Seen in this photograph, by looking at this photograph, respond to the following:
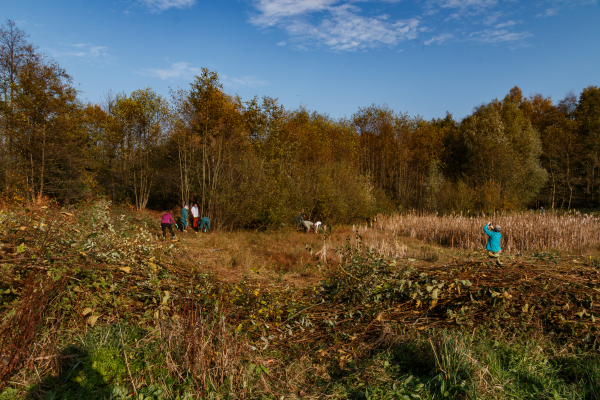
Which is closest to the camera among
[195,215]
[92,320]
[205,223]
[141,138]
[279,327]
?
[92,320]

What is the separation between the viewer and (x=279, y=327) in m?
4.43

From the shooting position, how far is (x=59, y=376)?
3.03 metres

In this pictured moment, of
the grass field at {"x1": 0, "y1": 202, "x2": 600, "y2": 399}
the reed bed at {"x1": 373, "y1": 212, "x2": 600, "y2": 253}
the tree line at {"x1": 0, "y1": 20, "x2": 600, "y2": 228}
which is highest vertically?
the tree line at {"x1": 0, "y1": 20, "x2": 600, "y2": 228}

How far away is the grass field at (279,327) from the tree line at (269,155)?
37.6 ft

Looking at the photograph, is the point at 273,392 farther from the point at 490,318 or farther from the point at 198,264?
the point at 198,264

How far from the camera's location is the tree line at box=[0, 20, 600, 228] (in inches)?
599

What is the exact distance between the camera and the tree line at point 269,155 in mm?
15203

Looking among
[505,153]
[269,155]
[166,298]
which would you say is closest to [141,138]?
[269,155]

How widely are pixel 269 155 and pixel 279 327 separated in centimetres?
1623

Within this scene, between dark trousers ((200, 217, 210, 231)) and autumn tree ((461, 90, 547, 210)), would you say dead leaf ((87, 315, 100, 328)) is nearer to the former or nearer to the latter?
dark trousers ((200, 217, 210, 231))

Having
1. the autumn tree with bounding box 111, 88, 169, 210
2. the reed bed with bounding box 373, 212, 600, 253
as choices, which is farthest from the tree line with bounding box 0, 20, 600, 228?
the reed bed with bounding box 373, 212, 600, 253

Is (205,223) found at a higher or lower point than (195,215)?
lower

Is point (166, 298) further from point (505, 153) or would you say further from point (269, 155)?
point (505, 153)

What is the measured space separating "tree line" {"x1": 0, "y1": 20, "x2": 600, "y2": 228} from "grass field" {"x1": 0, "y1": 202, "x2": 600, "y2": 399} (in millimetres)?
11448
